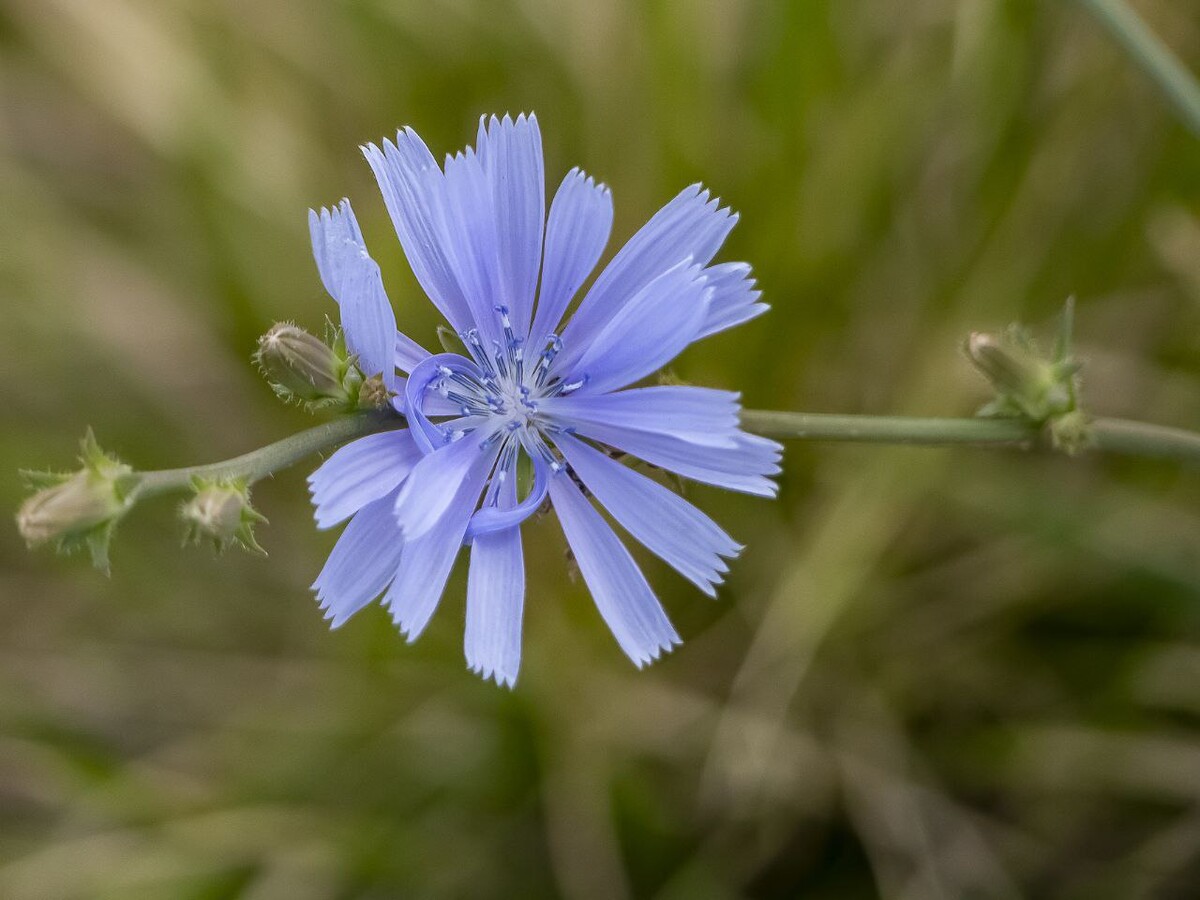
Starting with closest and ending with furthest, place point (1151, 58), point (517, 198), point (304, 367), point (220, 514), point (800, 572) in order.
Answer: point (220, 514)
point (304, 367)
point (517, 198)
point (1151, 58)
point (800, 572)

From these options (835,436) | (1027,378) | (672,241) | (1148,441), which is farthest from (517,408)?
(1148,441)

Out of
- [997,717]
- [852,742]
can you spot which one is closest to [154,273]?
[852,742]

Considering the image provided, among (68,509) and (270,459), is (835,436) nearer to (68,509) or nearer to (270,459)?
(270,459)

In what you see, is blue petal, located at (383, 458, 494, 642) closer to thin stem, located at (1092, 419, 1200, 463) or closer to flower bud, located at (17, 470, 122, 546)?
flower bud, located at (17, 470, 122, 546)

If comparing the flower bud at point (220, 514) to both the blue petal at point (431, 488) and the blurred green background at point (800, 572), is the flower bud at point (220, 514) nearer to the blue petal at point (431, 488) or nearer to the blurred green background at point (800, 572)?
the blue petal at point (431, 488)

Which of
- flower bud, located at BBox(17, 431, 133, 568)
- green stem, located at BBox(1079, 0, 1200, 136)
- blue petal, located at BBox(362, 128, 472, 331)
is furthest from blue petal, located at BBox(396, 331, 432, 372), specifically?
green stem, located at BBox(1079, 0, 1200, 136)

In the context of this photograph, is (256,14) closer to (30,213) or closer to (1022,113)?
(30,213)
